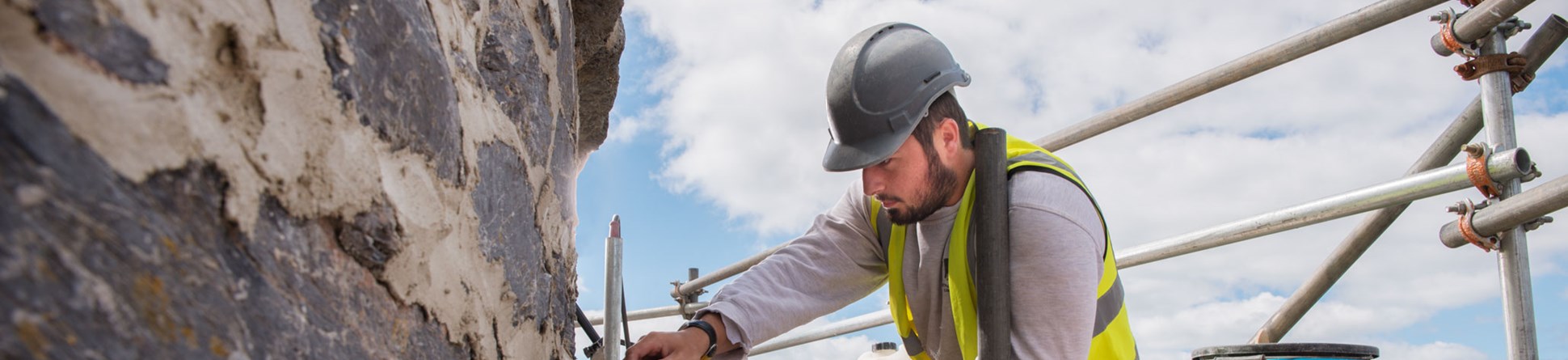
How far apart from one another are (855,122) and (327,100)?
48.4 inches

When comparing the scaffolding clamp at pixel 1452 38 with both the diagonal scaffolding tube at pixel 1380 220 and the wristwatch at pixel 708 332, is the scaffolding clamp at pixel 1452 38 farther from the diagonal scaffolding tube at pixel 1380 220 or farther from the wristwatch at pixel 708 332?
the wristwatch at pixel 708 332

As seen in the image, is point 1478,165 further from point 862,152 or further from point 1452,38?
A: point 862,152

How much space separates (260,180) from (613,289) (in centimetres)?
376

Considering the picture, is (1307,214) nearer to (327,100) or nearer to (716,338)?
(716,338)

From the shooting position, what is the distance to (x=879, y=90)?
207 cm

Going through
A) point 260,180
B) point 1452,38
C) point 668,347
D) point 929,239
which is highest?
point 1452,38

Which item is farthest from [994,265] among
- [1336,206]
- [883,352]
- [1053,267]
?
[883,352]

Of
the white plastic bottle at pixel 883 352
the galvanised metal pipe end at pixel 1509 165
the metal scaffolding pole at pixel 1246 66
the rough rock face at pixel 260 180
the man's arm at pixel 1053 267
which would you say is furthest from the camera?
the white plastic bottle at pixel 883 352

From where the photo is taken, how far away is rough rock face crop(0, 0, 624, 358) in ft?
2.29

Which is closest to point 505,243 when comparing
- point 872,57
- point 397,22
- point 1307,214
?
point 397,22

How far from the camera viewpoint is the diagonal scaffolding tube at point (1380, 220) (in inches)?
119

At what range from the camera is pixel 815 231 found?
2486mm

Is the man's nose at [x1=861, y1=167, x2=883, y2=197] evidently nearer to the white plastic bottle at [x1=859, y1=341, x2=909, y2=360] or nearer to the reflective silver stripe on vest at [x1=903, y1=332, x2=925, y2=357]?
the reflective silver stripe on vest at [x1=903, y1=332, x2=925, y2=357]

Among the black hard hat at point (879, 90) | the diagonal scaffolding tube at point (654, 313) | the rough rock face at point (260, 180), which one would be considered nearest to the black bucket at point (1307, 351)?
the black hard hat at point (879, 90)
